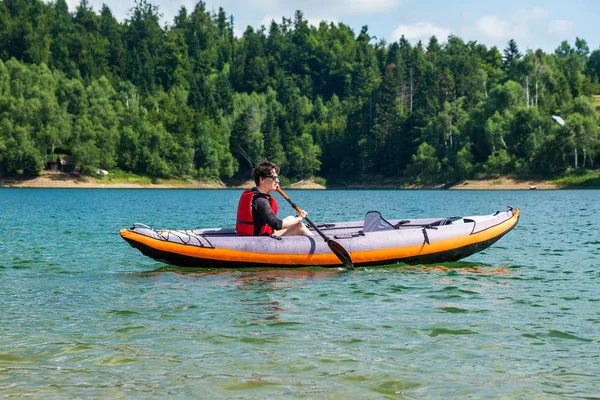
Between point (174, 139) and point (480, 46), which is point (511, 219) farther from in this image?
point (480, 46)

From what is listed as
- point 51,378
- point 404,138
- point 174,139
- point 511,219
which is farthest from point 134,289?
point 404,138

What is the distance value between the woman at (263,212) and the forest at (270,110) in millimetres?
73156

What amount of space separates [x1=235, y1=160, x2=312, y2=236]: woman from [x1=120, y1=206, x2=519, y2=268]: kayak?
0.30 m

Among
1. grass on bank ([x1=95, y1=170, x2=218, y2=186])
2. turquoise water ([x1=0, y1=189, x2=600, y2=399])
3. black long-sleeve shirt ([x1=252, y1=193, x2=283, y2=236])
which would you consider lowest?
turquoise water ([x1=0, y1=189, x2=600, y2=399])

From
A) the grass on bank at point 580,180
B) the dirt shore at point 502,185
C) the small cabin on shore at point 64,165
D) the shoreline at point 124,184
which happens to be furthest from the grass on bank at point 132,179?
the grass on bank at point 580,180

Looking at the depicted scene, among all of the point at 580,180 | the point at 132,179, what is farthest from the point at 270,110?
the point at 580,180

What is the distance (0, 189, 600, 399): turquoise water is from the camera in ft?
23.5

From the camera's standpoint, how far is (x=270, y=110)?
145 m

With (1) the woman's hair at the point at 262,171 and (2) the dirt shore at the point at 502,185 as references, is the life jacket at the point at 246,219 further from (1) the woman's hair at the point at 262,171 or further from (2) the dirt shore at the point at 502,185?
(2) the dirt shore at the point at 502,185

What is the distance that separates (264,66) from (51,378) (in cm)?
17522

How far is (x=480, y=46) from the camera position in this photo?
166 m

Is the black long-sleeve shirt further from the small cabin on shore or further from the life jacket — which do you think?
the small cabin on shore

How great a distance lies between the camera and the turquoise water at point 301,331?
715cm


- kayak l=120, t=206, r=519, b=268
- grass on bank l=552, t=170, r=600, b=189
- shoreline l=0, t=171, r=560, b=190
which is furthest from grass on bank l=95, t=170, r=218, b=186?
kayak l=120, t=206, r=519, b=268
